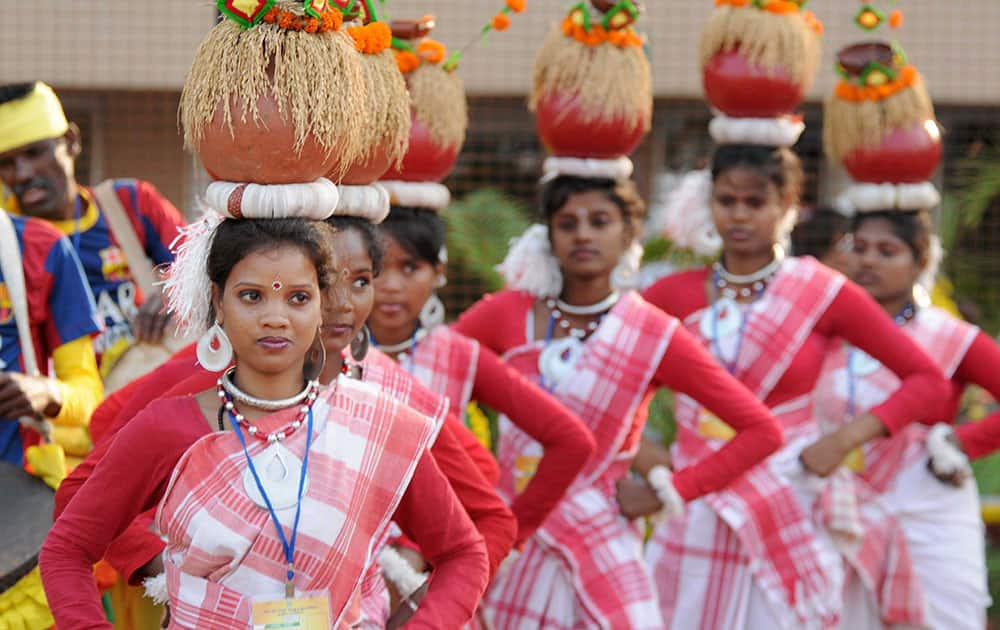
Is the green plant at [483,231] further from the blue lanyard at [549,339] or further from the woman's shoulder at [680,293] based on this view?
the blue lanyard at [549,339]

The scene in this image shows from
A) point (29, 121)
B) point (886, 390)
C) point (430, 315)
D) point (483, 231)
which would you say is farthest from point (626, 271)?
point (483, 231)

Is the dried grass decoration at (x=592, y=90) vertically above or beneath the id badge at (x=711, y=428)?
above

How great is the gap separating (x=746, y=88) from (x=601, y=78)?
72 cm

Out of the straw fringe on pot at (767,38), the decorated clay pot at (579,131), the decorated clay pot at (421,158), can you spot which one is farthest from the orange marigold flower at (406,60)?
the straw fringe on pot at (767,38)

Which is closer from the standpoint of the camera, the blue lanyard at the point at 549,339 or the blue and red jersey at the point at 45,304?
the blue and red jersey at the point at 45,304

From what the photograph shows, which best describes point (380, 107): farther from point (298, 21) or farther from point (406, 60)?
point (406, 60)

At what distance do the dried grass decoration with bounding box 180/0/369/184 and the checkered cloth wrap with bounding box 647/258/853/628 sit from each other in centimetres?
263

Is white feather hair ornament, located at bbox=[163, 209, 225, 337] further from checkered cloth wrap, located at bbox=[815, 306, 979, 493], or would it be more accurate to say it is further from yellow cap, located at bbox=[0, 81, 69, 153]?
checkered cloth wrap, located at bbox=[815, 306, 979, 493]

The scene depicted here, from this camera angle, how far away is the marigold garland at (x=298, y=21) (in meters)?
3.32

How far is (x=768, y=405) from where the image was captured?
19.0 ft

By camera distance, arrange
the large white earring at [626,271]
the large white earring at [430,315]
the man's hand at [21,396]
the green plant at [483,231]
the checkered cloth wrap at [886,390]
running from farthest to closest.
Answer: the green plant at [483,231]
the checkered cloth wrap at [886,390]
the large white earring at [626,271]
the large white earring at [430,315]
the man's hand at [21,396]

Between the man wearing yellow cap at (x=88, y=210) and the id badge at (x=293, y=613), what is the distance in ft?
6.69

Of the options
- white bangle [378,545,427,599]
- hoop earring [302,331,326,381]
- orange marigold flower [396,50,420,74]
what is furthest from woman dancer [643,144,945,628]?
hoop earring [302,331,326,381]

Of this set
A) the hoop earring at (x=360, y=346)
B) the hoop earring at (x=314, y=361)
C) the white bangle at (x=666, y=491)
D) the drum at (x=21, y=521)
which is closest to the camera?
the hoop earring at (x=314, y=361)
